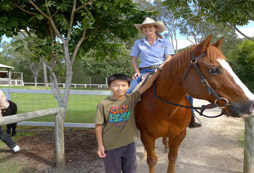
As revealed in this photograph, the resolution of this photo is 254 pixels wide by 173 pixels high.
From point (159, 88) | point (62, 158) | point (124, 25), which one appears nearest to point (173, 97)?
point (159, 88)

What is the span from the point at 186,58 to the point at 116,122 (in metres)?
1.07

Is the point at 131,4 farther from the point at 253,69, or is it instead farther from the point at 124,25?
the point at 253,69

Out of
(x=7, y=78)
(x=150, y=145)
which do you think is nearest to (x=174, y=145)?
(x=150, y=145)

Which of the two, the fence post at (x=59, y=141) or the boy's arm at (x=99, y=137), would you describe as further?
the fence post at (x=59, y=141)

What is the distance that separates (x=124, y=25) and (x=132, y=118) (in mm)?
3218

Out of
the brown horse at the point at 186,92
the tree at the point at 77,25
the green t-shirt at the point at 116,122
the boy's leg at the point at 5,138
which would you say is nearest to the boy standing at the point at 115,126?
the green t-shirt at the point at 116,122

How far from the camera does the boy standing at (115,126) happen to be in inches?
82.2

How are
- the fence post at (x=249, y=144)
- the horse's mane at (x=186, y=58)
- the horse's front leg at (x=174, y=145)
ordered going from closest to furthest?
the horse's mane at (x=186, y=58), the horse's front leg at (x=174, y=145), the fence post at (x=249, y=144)

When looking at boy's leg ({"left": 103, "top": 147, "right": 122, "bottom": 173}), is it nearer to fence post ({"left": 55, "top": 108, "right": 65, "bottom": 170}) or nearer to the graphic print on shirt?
the graphic print on shirt

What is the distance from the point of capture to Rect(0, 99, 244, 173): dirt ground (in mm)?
3604

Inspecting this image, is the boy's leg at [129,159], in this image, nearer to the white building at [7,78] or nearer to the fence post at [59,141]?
the fence post at [59,141]

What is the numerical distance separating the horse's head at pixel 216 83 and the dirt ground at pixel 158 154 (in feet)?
7.72

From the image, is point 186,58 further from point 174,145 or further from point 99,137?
point 174,145

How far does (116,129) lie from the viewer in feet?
7.13
